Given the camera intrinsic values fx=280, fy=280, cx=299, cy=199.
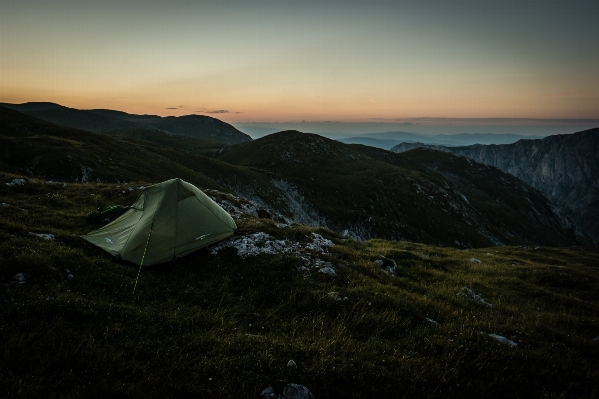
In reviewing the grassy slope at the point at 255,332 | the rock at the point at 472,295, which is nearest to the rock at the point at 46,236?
the grassy slope at the point at 255,332

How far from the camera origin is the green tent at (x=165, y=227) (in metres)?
13.3

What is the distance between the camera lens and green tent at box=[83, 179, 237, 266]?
43.7 feet

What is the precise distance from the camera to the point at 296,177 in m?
82.9

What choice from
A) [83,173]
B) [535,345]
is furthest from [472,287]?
[83,173]

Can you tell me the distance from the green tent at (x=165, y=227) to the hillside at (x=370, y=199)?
4617 centimetres

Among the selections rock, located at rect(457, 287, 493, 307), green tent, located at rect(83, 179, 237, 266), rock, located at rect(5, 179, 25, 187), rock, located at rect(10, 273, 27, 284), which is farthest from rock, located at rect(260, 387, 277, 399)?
rock, located at rect(5, 179, 25, 187)

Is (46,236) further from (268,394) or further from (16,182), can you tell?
(16,182)

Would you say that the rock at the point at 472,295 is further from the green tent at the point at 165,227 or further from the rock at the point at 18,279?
the rock at the point at 18,279

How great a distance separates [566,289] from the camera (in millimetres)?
18203

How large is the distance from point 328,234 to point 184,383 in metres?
16.0

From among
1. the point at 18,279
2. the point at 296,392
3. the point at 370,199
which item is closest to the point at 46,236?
the point at 18,279

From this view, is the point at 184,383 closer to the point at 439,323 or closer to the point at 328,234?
the point at 439,323

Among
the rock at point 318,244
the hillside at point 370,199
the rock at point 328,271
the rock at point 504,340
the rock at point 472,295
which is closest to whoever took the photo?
the rock at point 504,340

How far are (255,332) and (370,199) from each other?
7439cm
